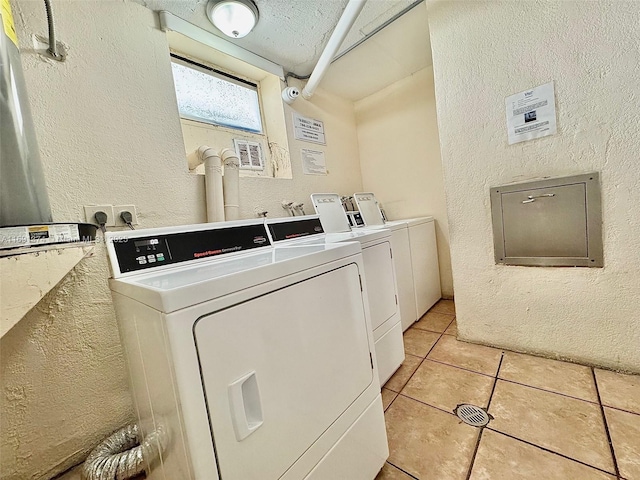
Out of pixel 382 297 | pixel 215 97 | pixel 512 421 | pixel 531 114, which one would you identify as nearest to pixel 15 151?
pixel 215 97

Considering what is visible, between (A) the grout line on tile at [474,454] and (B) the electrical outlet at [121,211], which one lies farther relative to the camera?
(B) the electrical outlet at [121,211]

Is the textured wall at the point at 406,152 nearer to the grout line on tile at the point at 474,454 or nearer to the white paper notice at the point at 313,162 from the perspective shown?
the white paper notice at the point at 313,162

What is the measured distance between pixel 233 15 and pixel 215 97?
0.63m

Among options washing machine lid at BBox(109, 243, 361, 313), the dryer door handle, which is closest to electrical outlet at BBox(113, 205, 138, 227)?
washing machine lid at BBox(109, 243, 361, 313)

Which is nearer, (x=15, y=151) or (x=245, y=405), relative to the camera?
(x=245, y=405)

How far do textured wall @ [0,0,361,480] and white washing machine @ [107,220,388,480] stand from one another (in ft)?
1.66

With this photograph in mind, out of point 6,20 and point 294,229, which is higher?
point 6,20

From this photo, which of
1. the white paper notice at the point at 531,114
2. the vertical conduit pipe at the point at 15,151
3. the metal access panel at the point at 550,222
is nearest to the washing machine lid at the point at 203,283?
the vertical conduit pipe at the point at 15,151

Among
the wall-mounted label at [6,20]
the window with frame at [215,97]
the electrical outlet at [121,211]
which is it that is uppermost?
the window with frame at [215,97]

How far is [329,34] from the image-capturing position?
5.98 feet

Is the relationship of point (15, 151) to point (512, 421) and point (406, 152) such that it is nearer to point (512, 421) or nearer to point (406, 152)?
point (512, 421)

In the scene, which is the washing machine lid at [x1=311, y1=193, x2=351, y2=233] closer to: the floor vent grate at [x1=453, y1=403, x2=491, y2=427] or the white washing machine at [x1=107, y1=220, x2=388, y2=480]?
the white washing machine at [x1=107, y1=220, x2=388, y2=480]

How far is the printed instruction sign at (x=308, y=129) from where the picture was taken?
7.39ft

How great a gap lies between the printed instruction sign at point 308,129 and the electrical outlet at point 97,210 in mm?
1474
